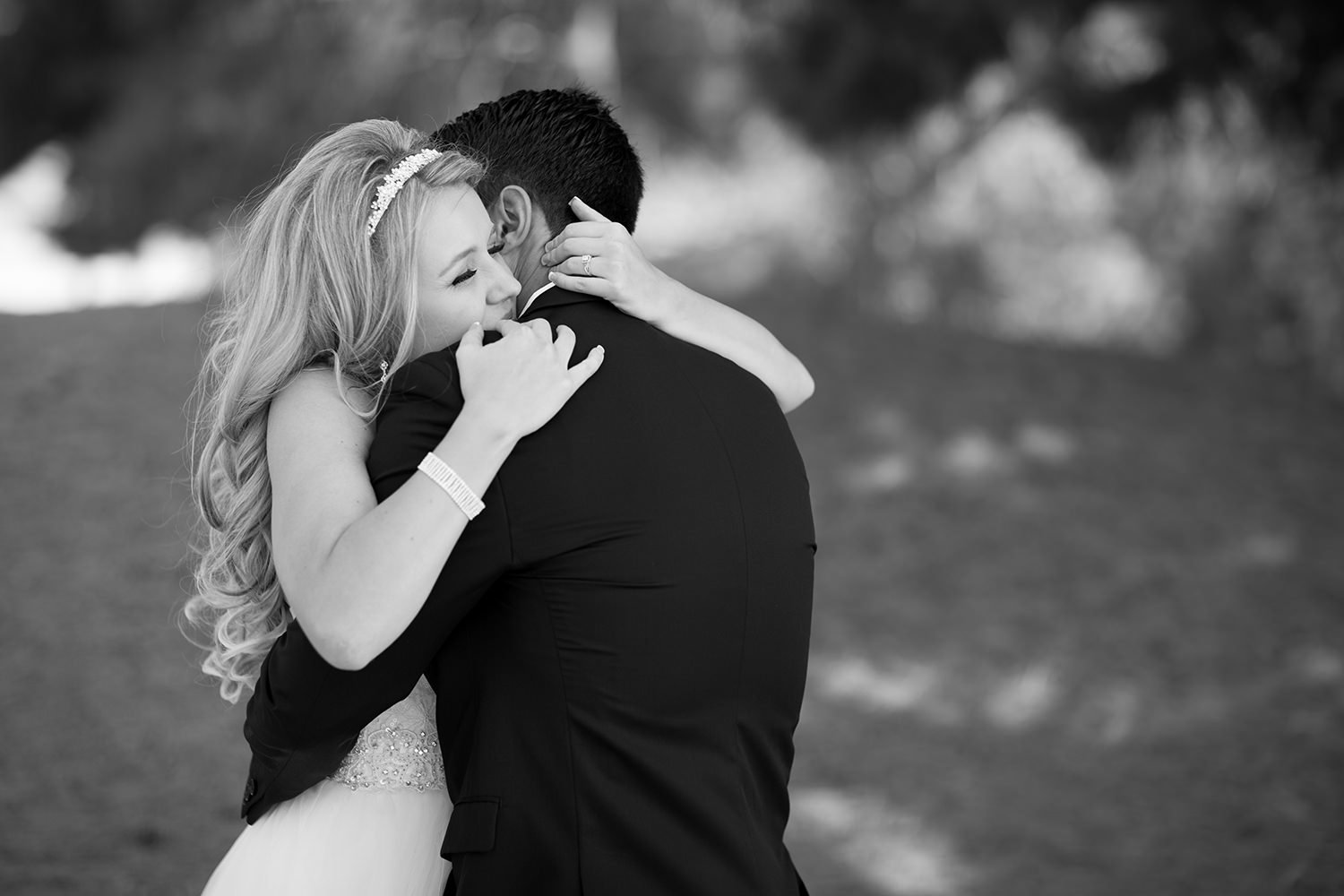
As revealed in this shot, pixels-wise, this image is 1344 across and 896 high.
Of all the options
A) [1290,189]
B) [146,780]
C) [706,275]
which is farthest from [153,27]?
[1290,189]

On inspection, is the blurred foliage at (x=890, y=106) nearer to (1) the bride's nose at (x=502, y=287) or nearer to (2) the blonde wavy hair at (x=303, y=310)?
(2) the blonde wavy hair at (x=303, y=310)

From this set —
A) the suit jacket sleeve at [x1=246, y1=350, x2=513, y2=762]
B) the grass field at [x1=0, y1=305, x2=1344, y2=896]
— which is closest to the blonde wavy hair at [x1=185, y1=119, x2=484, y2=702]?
the suit jacket sleeve at [x1=246, y1=350, x2=513, y2=762]

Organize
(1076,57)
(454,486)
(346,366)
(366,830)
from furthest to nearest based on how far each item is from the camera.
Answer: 1. (1076,57)
2. (366,830)
3. (346,366)
4. (454,486)

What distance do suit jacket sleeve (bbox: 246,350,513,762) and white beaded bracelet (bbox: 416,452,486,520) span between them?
1.5 inches

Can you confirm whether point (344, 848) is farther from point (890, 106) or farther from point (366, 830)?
point (890, 106)

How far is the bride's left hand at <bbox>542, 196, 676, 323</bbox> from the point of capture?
6.64 feet

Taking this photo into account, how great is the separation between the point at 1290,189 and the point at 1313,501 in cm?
284

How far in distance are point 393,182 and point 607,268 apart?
1.17 feet

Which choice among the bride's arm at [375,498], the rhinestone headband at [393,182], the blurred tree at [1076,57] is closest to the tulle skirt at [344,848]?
the bride's arm at [375,498]

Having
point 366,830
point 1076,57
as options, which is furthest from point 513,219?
point 1076,57

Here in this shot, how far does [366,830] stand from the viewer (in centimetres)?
207

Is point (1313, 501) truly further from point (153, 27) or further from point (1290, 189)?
point (153, 27)

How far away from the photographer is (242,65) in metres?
9.76

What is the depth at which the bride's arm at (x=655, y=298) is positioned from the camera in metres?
2.04
